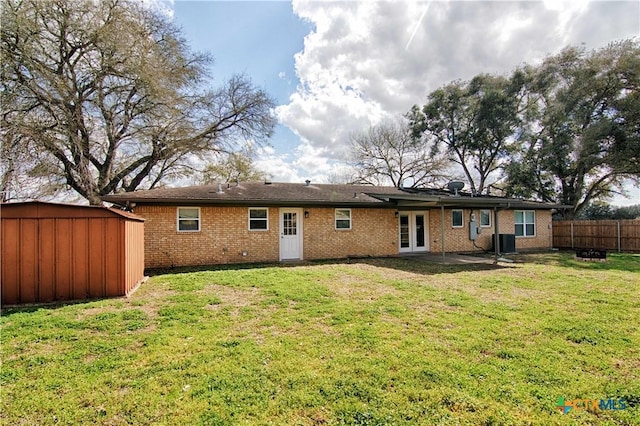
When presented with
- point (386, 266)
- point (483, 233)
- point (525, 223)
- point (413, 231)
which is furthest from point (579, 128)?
point (386, 266)

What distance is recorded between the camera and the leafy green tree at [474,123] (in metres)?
22.6

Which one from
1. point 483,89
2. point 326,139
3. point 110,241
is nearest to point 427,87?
point 483,89

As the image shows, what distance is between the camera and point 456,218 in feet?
48.2

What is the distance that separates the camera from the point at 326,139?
2878 cm

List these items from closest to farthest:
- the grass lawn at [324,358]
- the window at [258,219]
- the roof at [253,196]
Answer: the grass lawn at [324,358]
the roof at [253,196]
the window at [258,219]

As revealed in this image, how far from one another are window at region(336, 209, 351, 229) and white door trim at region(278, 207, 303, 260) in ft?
5.27

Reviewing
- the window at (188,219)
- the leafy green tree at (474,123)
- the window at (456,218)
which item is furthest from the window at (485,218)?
the window at (188,219)

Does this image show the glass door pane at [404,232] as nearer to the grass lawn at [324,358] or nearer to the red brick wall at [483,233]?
the red brick wall at [483,233]


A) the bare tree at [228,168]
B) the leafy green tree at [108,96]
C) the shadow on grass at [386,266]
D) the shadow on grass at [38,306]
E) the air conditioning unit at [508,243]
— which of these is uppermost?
the leafy green tree at [108,96]

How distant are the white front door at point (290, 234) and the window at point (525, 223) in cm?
1173

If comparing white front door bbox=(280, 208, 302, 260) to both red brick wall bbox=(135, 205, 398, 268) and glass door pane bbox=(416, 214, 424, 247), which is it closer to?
red brick wall bbox=(135, 205, 398, 268)

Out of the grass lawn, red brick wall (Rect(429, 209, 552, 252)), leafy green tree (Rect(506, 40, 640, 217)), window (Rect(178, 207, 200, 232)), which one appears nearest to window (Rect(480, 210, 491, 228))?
red brick wall (Rect(429, 209, 552, 252))

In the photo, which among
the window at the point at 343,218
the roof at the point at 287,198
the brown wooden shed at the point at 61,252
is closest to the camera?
the brown wooden shed at the point at 61,252

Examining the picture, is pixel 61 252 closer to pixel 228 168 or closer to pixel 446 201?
pixel 446 201
